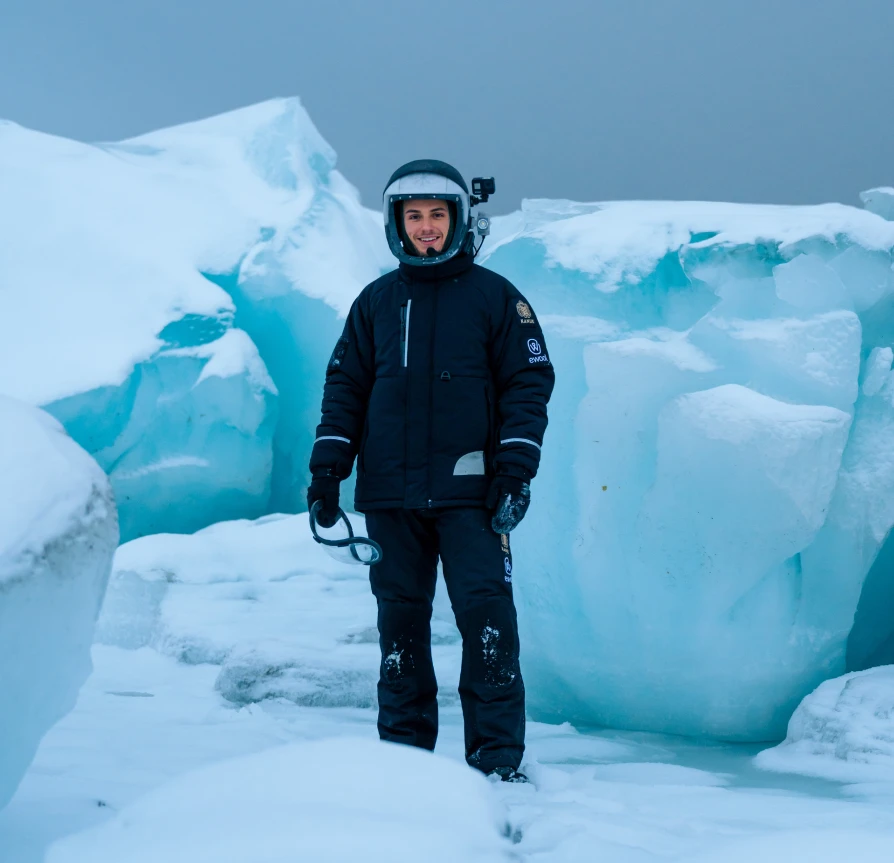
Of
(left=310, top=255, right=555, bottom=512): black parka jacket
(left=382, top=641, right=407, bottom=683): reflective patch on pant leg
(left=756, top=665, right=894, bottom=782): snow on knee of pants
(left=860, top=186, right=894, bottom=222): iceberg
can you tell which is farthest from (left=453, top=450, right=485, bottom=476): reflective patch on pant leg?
(left=860, top=186, right=894, bottom=222): iceberg

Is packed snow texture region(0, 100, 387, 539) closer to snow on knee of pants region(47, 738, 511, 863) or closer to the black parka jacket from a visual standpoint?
the black parka jacket

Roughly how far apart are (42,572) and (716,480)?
2.03 metres

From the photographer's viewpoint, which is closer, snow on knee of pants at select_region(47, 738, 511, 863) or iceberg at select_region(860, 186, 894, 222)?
snow on knee of pants at select_region(47, 738, 511, 863)

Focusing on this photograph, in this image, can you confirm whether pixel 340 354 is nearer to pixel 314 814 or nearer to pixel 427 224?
pixel 427 224

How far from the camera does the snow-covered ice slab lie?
9.04 ft

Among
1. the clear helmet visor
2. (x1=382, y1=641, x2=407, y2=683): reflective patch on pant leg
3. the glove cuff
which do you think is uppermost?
the glove cuff

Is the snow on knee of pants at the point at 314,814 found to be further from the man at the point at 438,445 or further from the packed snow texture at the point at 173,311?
the packed snow texture at the point at 173,311

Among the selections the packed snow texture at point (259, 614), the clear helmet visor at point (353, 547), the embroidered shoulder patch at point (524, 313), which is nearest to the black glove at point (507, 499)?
the clear helmet visor at point (353, 547)

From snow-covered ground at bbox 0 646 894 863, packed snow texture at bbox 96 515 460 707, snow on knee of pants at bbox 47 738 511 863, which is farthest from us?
packed snow texture at bbox 96 515 460 707

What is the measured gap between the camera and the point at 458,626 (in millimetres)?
1877

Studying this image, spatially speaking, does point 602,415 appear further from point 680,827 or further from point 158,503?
point 158,503

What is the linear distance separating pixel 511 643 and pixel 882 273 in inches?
73.5

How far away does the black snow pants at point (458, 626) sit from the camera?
1.84 meters

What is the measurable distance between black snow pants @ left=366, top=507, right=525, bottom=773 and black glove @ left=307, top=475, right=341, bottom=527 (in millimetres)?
80
